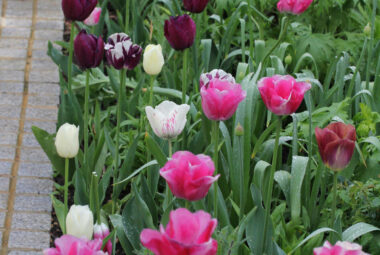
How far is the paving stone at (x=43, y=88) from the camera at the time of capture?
147 inches

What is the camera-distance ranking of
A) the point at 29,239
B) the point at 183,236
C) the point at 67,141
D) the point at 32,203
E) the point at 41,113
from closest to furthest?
the point at 183,236 < the point at 67,141 < the point at 29,239 < the point at 32,203 < the point at 41,113

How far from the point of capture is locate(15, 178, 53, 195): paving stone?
303 centimetres

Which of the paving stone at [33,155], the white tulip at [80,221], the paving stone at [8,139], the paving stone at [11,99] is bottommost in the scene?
the paving stone at [33,155]

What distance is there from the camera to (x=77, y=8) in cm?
254

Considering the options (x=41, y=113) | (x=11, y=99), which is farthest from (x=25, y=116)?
(x=11, y=99)

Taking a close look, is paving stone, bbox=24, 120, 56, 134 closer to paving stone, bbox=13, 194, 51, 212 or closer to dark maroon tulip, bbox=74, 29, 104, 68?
paving stone, bbox=13, 194, 51, 212

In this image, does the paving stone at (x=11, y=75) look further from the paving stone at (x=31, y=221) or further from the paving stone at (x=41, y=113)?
the paving stone at (x=31, y=221)

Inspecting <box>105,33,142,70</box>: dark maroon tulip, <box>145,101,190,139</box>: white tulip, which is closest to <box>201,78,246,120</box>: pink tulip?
<box>145,101,190,139</box>: white tulip

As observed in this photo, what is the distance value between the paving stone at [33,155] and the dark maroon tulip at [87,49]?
85 cm

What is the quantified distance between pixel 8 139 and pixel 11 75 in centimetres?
61

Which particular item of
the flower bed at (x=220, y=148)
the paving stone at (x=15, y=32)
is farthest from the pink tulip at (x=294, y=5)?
the paving stone at (x=15, y=32)

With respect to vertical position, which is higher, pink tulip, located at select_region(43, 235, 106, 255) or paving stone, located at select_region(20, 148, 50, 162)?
pink tulip, located at select_region(43, 235, 106, 255)

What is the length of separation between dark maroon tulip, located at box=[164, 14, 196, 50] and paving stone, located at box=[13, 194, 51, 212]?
2.85ft

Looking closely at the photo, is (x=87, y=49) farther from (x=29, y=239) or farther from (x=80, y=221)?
(x=80, y=221)
